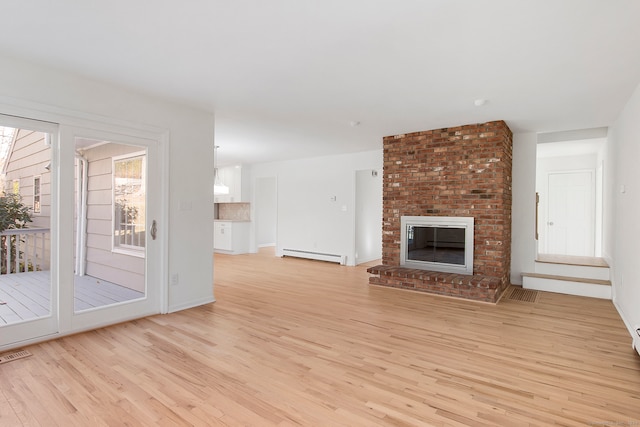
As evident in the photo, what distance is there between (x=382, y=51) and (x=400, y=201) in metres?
3.06

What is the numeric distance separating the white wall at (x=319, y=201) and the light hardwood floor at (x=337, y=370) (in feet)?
10.6

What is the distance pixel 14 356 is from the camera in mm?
2656

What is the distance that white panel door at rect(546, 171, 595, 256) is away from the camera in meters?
7.02

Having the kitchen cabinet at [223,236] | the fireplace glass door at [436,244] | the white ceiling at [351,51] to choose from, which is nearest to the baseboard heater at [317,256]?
the kitchen cabinet at [223,236]

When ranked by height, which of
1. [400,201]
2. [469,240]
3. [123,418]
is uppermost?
[400,201]

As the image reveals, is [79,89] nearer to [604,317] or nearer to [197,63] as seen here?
[197,63]

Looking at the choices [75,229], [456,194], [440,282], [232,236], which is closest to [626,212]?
[456,194]

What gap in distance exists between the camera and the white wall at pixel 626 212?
10.7 ft

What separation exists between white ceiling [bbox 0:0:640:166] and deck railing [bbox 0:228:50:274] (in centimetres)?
146

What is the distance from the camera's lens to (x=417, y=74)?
301 cm

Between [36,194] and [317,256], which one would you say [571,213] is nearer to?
[317,256]

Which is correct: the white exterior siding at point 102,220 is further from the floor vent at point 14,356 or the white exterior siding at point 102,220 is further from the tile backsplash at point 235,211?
the tile backsplash at point 235,211

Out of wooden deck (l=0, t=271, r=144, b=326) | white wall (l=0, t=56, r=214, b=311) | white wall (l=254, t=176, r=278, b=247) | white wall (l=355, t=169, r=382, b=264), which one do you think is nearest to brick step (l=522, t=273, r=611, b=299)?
white wall (l=355, t=169, r=382, b=264)

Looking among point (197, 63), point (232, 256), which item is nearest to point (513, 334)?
point (197, 63)
